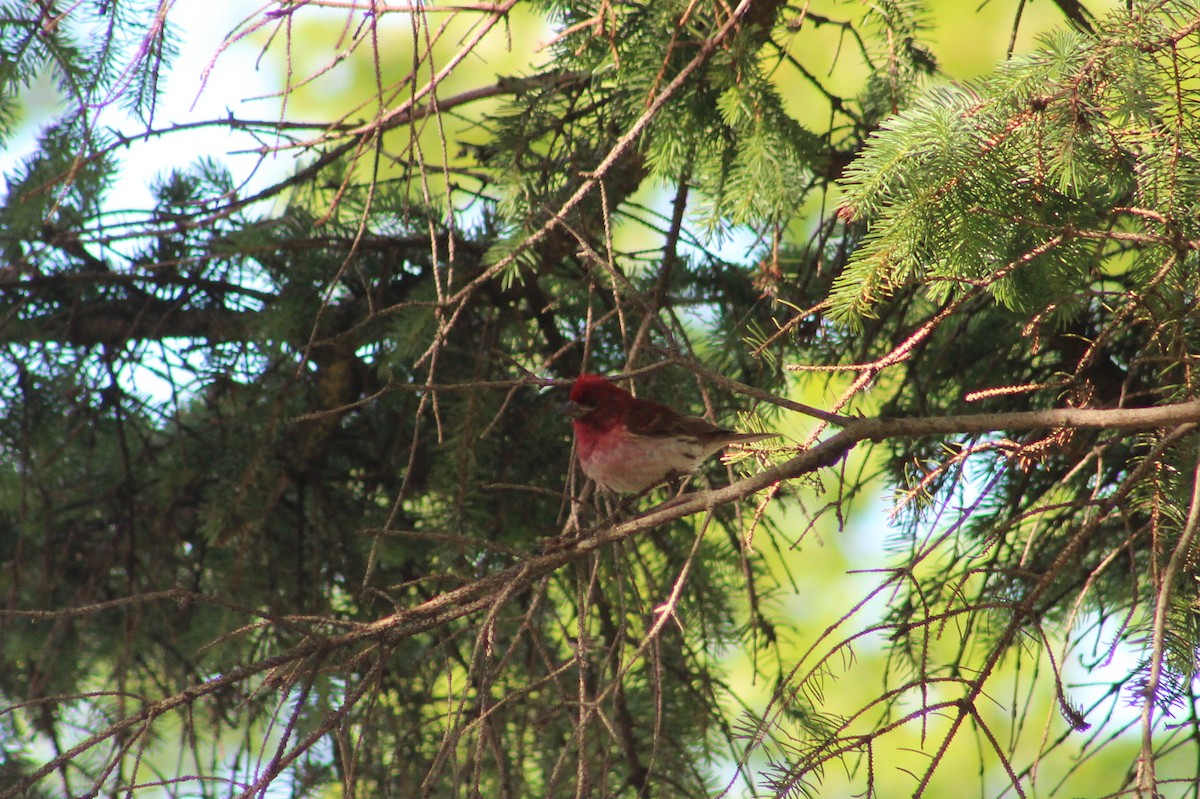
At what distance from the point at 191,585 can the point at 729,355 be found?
6.54ft

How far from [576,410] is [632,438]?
0.24 metres

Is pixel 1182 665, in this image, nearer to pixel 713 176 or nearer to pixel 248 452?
pixel 713 176

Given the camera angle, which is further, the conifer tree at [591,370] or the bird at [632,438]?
the bird at [632,438]

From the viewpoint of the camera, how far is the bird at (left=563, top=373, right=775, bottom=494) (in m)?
3.09

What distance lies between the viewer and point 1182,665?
215cm

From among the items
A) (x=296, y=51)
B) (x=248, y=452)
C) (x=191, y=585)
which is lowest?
(x=191, y=585)

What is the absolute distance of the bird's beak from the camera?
3.18m

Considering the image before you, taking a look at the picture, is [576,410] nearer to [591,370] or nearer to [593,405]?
[593,405]

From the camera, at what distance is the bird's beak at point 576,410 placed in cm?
318

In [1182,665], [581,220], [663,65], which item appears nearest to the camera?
[1182,665]

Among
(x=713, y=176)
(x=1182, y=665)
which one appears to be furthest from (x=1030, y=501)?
(x=713, y=176)

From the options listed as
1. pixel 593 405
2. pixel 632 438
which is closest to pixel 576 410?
pixel 593 405

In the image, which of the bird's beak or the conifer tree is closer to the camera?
the conifer tree

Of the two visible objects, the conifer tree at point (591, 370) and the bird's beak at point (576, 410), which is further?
the bird's beak at point (576, 410)
